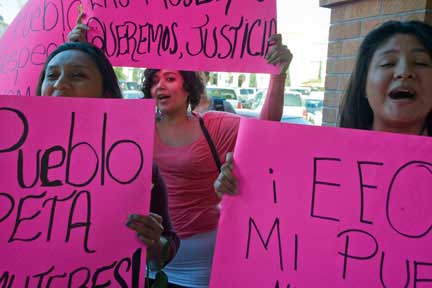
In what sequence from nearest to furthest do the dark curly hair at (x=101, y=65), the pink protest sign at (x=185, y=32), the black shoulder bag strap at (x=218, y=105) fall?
the dark curly hair at (x=101, y=65) < the pink protest sign at (x=185, y=32) < the black shoulder bag strap at (x=218, y=105)

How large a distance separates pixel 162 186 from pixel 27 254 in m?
0.47

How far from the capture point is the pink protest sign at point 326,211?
37.2 inches

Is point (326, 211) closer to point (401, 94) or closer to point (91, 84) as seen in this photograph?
point (401, 94)

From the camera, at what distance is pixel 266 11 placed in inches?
57.2

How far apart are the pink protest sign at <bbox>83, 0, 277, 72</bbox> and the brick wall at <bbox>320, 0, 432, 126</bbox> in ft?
2.87

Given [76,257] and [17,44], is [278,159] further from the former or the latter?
[17,44]

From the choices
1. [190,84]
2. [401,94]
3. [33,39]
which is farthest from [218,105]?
[401,94]

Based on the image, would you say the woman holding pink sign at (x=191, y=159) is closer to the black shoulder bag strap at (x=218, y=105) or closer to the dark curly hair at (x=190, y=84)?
the dark curly hair at (x=190, y=84)

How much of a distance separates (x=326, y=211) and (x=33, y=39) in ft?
4.54

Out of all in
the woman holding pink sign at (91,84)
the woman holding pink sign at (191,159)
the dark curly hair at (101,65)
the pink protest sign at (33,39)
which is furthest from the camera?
the woman holding pink sign at (191,159)

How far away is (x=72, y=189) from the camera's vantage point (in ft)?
3.50

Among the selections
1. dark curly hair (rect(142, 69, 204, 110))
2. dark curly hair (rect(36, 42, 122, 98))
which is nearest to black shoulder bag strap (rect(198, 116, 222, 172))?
dark curly hair (rect(142, 69, 204, 110))

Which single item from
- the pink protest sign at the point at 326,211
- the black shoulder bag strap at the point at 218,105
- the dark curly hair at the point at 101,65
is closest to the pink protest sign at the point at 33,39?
the dark curly hair at the point at 101,65

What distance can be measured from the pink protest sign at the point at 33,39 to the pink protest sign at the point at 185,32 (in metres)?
0.13
